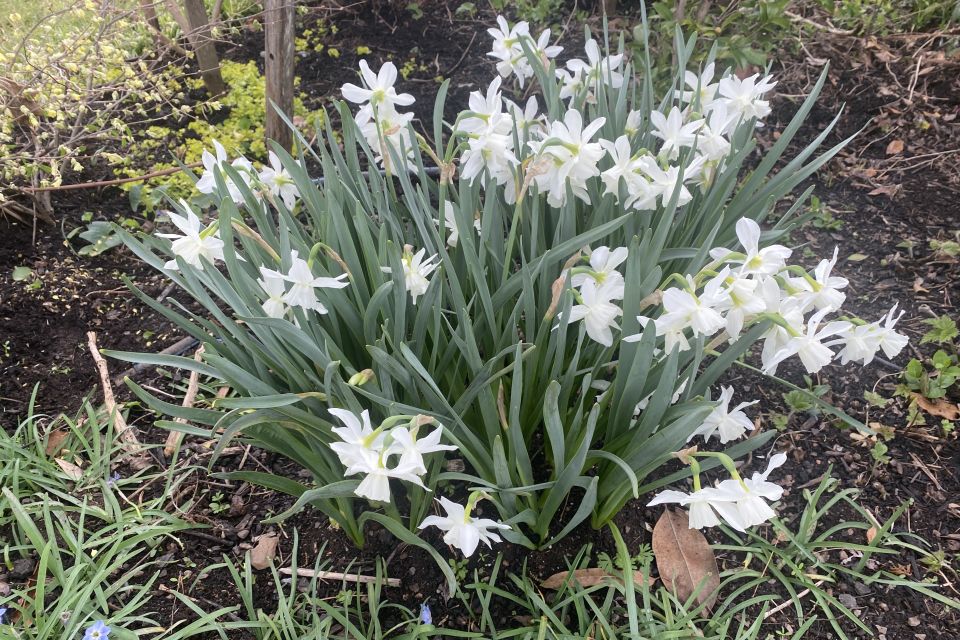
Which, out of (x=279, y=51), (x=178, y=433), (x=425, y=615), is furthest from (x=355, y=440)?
(x=279, y=51)

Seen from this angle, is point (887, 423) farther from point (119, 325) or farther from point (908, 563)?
point (119, 325)

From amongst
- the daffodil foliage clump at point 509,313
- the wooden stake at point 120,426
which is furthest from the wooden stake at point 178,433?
the daffodil foliage clump at point 509,313

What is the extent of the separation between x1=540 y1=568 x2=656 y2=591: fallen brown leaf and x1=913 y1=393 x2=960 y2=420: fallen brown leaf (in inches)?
44.0

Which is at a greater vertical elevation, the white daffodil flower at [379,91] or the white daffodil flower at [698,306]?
the white daffodil flower at [379,91]

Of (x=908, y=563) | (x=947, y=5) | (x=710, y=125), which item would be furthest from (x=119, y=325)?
(x=947, y=5)

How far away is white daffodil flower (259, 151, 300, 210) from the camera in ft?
5.34

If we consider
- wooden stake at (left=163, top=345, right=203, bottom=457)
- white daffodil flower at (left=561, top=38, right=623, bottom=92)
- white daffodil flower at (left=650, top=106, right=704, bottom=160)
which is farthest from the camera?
wooden stake at (left=163, top=345, right=203, bottom=457)

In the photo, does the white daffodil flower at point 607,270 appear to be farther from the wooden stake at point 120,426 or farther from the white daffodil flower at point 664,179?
the wooden stake at point 120,426

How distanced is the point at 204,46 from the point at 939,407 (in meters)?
3.36

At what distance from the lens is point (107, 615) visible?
155 cm

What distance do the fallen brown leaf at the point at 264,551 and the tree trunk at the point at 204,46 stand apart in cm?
211

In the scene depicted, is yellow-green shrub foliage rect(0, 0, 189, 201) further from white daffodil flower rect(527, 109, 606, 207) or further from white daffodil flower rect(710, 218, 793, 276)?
white daffodil flower rect(710, 218, 793, 276)

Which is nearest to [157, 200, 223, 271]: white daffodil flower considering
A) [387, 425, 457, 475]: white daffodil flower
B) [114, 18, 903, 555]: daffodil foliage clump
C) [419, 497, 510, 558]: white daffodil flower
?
[114, 18, 903, 555]: daffodil foliage clump

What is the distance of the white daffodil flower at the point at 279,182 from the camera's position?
5.34 feet
